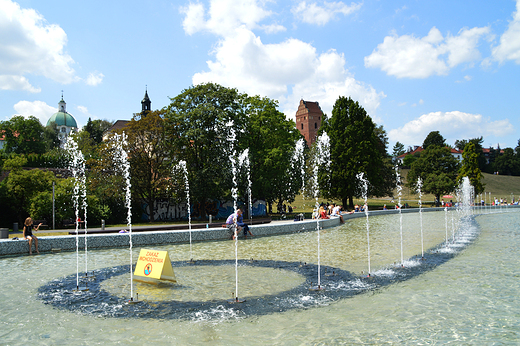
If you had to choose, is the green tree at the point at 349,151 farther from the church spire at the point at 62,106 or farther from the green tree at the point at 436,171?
the church spire at the point at 62,106

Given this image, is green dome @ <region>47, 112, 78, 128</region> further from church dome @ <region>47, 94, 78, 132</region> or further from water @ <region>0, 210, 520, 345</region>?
water @ <region>0, 210, 520, 345</region>

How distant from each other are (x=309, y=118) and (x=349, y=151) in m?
91.1

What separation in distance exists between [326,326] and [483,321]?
2.91 metres

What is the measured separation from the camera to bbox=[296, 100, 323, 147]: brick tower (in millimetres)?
135375

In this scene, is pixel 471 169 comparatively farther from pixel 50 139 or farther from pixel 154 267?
pixel 50 139

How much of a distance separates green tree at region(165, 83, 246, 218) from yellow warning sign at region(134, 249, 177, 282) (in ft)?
66.6

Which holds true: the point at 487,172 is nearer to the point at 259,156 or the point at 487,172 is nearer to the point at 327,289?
the point at 259,156

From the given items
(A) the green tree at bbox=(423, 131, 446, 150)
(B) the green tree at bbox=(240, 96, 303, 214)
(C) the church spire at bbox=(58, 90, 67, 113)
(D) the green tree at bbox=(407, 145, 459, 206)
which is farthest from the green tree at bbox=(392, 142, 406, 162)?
(C) the church spire at bbox=(58, 90, 67, 113)

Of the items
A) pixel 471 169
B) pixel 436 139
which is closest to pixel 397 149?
pixel 436 139

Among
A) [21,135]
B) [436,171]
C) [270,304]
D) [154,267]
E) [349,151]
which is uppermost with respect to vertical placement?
[21,135]

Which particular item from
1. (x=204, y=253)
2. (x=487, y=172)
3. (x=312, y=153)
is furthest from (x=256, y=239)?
(x=487, y=172)

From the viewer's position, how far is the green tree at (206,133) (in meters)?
30.7

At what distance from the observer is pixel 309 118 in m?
136

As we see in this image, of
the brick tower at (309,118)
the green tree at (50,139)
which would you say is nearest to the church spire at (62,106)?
the green tree at (50,139)
